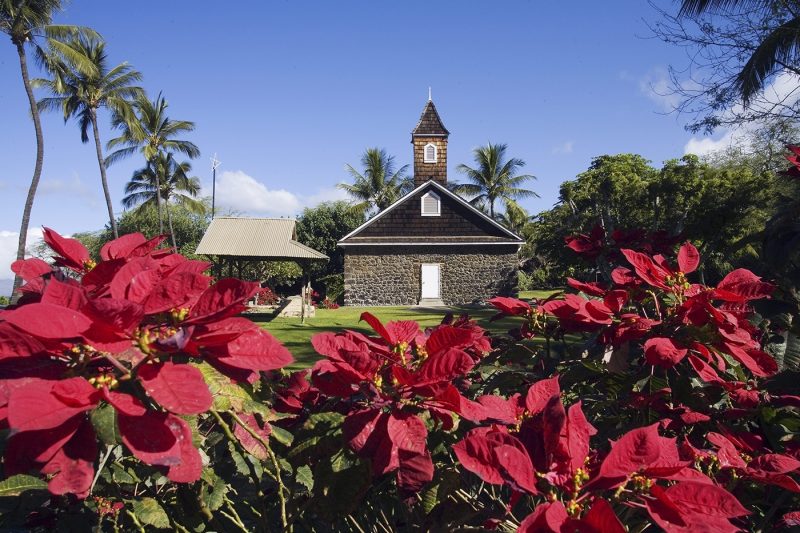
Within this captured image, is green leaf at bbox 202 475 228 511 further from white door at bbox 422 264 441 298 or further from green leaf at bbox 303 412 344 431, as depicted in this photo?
white door at bbox 422 264 441 298

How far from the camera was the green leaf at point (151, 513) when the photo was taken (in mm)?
1359

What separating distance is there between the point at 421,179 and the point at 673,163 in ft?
32.4

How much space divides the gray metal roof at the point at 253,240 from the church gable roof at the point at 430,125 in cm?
805

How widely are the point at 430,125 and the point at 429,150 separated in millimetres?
1119

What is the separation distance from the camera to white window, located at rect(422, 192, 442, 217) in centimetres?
2431

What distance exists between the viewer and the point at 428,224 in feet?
79.9

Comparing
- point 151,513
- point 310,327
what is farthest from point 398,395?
point 310,327

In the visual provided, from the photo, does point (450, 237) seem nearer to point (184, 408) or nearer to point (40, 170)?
point (40, 170)

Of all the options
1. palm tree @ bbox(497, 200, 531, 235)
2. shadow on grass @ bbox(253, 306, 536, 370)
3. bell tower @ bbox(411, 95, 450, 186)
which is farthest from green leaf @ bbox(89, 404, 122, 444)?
palm tree @ bbox(497, 200, 531, 235)

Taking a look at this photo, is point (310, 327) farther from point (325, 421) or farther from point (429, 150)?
point (325, 421)

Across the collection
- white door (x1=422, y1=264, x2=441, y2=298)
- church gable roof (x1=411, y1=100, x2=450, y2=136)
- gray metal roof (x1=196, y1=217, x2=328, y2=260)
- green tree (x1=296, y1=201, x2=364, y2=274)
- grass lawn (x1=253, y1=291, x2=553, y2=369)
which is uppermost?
church gable roof (x1=411, y1=100, x2=450, y2=136)

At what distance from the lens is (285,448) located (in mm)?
1408

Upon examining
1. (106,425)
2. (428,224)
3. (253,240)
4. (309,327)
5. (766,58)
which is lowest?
(309,327)

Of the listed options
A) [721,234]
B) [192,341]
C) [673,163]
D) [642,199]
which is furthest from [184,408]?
[673,163]
